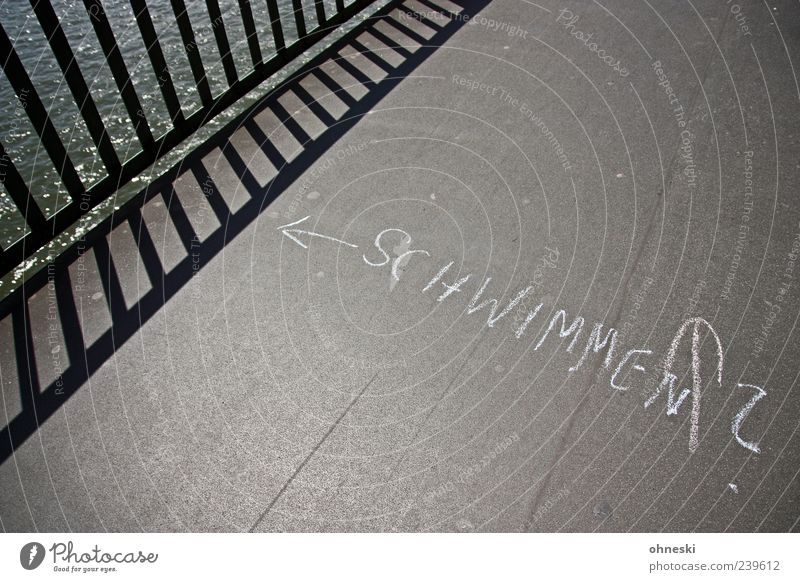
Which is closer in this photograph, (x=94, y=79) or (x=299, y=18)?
(x=94, y=79)

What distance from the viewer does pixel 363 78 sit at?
18.6 ft

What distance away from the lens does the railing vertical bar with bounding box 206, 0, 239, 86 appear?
15.9ft

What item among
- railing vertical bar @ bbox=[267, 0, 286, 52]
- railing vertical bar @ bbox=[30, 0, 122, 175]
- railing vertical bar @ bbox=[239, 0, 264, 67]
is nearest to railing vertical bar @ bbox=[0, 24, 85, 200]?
railing vertical bar @ bbox=[30, 0, 122, 175]

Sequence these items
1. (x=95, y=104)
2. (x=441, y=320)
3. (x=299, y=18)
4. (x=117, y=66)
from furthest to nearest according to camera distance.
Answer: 1. (x=299, y=18)
2. (x=95, y=104)
3. (x=117, y=66)
4. (x=441, y=320)

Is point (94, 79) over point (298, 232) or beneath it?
over

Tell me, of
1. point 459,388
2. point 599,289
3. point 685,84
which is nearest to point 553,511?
point 459,388

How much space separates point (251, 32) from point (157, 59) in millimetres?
991

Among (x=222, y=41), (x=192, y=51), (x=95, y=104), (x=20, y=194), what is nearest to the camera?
(x=20, y=194)

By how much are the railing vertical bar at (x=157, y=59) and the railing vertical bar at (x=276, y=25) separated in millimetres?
1100

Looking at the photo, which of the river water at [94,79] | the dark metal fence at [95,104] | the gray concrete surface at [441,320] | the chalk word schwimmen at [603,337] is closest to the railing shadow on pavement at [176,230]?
the gray concrete surface at [441,320]

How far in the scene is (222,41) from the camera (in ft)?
16.8

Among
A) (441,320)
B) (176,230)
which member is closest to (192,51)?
(176,230)

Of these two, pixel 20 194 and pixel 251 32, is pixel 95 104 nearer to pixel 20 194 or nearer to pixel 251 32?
pixel 20 194

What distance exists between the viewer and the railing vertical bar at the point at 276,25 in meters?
5.46
